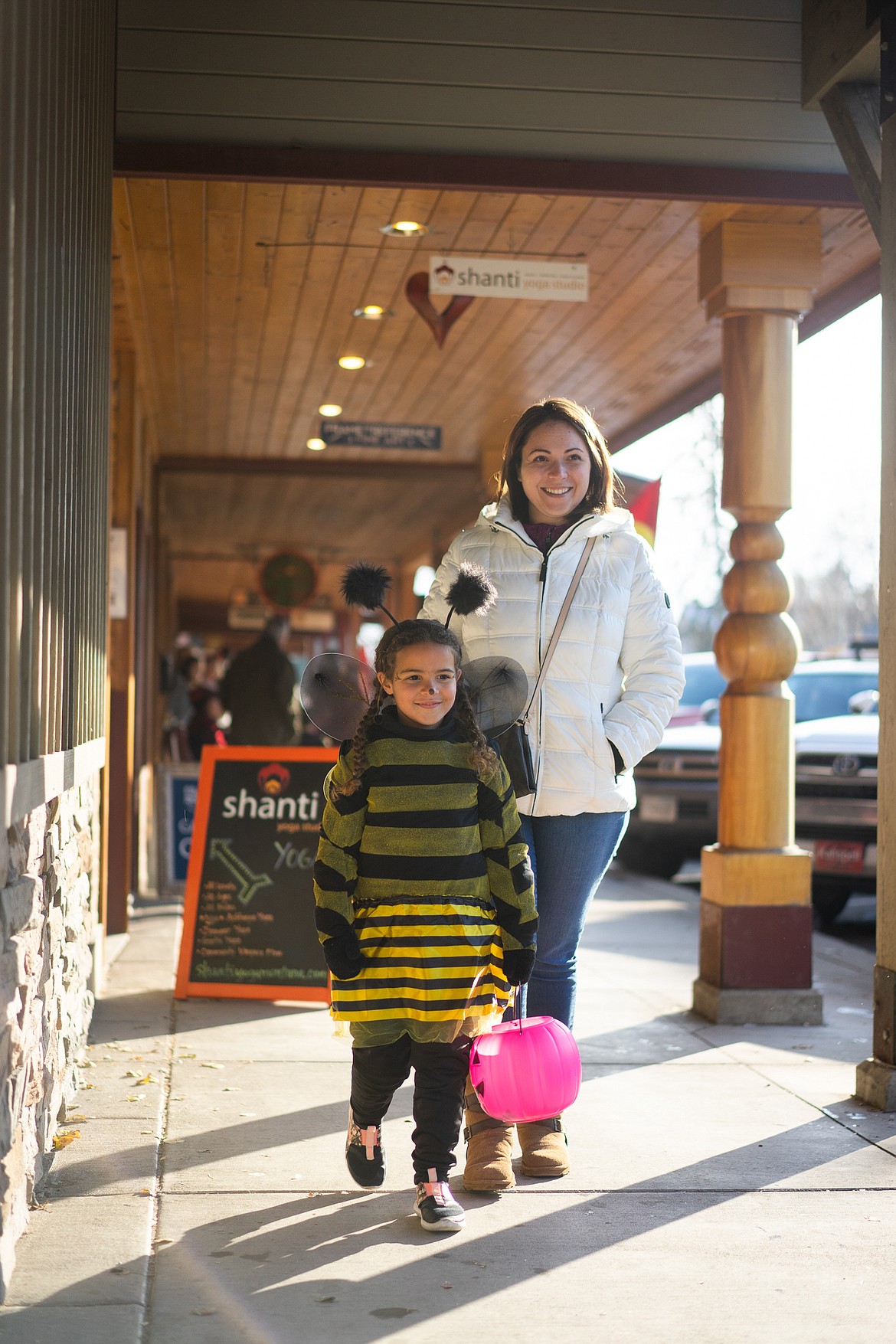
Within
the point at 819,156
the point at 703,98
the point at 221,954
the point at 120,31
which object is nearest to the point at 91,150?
the point at 120,31

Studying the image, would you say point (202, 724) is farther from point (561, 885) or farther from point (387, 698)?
point (387, 698)

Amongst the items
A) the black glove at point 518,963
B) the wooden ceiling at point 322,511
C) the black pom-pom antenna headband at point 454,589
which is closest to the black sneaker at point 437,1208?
the black glove at point 518,963

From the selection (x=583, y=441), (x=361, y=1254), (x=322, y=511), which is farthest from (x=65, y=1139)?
(x=322, y=511)

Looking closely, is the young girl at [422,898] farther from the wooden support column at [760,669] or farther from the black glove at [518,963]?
the wooden support column at [760,669]

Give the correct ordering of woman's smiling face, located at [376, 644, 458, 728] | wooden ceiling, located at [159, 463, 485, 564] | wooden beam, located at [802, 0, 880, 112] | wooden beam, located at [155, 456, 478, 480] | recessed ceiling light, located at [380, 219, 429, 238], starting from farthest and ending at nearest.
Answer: wooden ceiling, located at [159, 463, 485, 564], wooden beam, located at [155, 456, 478, 480], recessed ceiling light, located at [380, 219, 429, 238], wooden beam, located at [802, 0, 880, 112], woman's smiling face, located at [376, 644, 458, 728]

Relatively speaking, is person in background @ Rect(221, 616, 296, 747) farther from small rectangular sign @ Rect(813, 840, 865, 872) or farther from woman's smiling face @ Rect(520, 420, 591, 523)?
woman's smiling face @ Rect(520, 420, 591, 523)

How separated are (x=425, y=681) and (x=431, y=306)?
3.83 meters

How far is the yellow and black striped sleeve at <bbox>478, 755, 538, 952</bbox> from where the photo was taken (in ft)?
11.2

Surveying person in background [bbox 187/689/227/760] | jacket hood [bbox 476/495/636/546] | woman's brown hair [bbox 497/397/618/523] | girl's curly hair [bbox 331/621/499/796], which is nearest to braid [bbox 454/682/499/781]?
girl's curly hair [bbox 331/621/499/796]

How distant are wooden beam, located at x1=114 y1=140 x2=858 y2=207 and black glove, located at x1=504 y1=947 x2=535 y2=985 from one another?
9.83ft

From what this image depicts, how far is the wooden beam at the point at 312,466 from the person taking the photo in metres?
11.7

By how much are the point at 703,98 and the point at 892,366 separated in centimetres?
144

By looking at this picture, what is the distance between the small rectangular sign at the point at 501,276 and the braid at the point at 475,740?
3065 millimetres

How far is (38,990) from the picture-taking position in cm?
344
